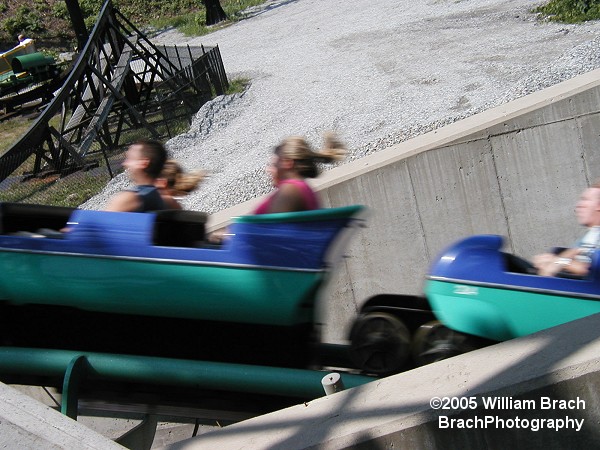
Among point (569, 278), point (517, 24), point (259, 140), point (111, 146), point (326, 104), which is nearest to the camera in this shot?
point (569, 278)

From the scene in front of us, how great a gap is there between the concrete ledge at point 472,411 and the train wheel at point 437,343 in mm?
996

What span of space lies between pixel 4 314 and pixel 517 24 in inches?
513

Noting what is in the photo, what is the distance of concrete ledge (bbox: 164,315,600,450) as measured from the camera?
123 inches

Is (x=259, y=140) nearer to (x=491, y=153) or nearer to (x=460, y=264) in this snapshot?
(x=491, y=153)

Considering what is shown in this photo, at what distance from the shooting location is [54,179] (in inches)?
497

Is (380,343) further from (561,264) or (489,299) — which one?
(561,264)

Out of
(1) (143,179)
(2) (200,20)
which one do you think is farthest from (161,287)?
(2) (200,20)

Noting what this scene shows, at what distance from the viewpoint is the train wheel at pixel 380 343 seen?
468cm

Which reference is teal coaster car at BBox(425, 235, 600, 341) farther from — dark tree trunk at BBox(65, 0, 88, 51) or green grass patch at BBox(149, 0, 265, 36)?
green grass patch at BBox(149, 0, 265, 36)

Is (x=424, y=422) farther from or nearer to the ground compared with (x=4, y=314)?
nearer to the ground

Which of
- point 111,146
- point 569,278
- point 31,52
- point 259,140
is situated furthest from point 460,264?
point 31,52

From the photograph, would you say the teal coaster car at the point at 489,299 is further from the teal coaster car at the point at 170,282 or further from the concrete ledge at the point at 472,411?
the concrete ledge at the point at 472,411

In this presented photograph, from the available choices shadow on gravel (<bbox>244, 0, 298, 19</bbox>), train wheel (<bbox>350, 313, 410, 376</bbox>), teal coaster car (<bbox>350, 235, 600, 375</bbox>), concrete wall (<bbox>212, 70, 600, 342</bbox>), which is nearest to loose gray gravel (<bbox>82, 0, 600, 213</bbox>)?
concrete wall (<bbox>212, 70, 600, 342</bbox>)

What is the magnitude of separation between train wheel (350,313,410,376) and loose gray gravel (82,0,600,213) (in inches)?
108
